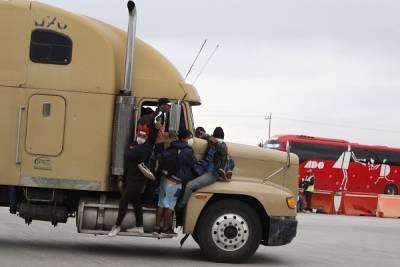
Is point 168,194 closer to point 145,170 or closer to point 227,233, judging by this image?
point 145,170

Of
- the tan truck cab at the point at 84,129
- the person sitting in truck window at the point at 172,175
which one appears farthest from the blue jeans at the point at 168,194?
the tan truck cab at the point at 84,129

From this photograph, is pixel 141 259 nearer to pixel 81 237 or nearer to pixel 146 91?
pixel 146 91

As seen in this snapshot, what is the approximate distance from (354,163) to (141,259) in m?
34.5

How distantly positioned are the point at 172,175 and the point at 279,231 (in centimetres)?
186

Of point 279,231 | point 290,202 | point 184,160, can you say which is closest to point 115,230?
point 184,160

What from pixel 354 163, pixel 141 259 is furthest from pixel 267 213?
pixel 354 163

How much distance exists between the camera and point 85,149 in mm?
11438

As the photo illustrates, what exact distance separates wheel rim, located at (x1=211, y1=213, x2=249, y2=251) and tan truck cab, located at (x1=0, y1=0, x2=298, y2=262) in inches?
0.6

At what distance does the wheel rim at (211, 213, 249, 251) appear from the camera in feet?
38.2

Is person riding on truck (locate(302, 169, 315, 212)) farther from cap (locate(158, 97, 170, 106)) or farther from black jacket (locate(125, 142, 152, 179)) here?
black jacket (locate(125, 142, 152, 179))

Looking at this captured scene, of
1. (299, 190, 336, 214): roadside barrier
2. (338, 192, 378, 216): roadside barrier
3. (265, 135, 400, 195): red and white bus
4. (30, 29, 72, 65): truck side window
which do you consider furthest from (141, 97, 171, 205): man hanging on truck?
(265, 135, 400, 195): red and white bus

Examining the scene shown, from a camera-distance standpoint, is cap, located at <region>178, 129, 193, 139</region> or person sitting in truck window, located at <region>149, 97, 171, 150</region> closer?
person sitting in truck window, located at <region>149, 97, 171, 150</region>

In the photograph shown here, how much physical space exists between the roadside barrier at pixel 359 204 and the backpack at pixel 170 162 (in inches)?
984

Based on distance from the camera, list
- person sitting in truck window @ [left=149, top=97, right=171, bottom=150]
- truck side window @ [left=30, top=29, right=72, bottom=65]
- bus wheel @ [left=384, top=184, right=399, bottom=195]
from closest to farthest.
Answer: truck side window @ [left=30, top=29, right=72, bottom=65]
person sitting in truck window @ [left=149, top=97, right=171, bottom=150]
bus wheel @ [left=384, top=184, right=399, bottom=195]
